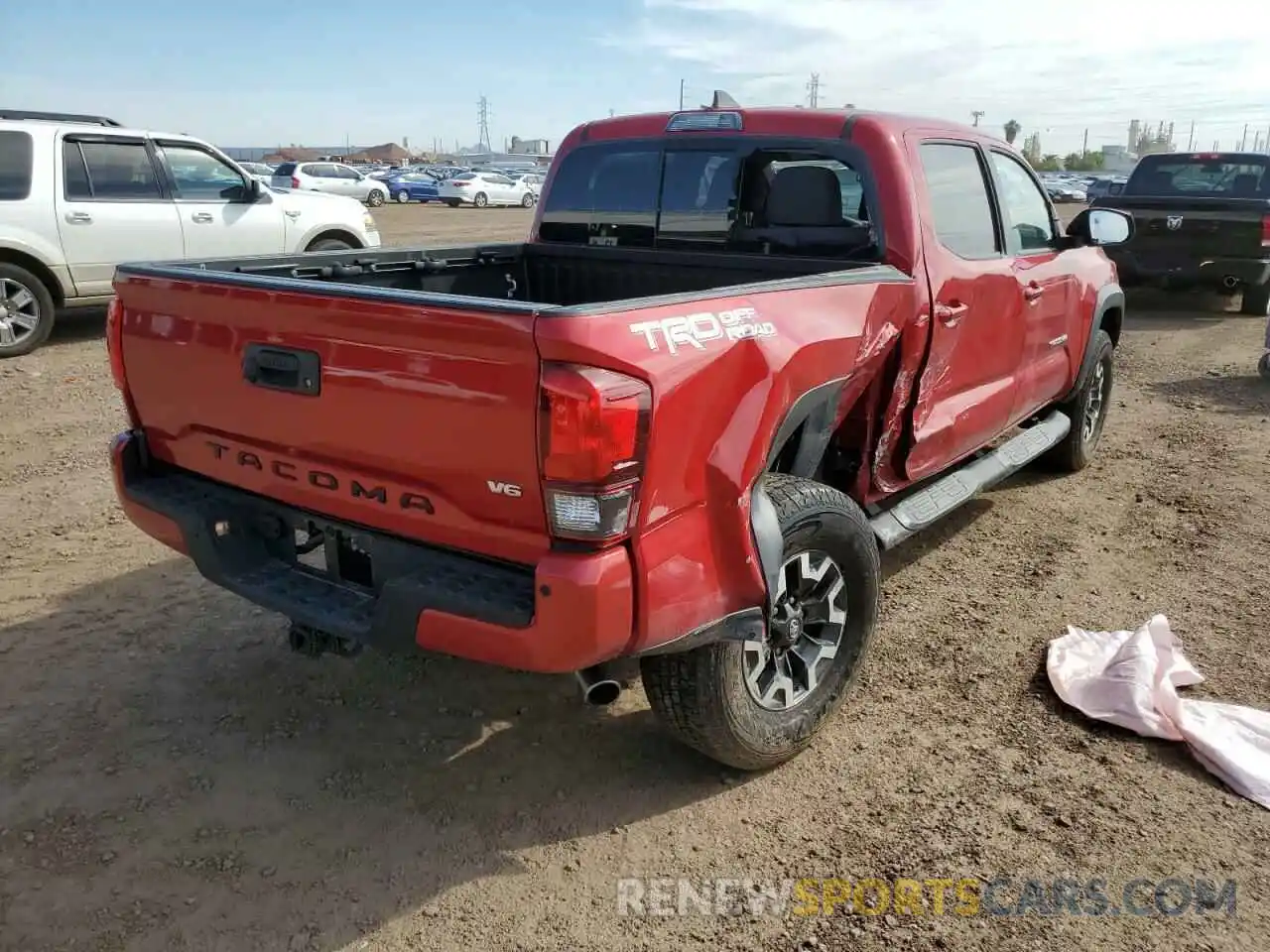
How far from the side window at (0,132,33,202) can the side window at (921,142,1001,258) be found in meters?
8.05

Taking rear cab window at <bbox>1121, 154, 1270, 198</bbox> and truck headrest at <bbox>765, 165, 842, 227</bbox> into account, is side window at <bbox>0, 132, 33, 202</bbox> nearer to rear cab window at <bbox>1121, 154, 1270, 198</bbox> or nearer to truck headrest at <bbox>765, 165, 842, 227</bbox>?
truck headrest at <bbox>765, 165, 842, 227</bbox>

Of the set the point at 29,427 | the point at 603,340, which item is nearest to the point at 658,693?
the point at 603,340

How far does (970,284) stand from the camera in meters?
4.05

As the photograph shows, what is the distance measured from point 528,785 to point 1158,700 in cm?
217

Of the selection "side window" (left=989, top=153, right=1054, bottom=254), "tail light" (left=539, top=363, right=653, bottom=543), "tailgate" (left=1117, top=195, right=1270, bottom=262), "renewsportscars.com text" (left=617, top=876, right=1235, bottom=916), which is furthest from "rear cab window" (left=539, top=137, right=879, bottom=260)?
"tailgate" (left=1117, top=195, right=1270, bottom=262)

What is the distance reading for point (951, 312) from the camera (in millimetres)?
3875

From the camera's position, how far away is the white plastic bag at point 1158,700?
10.4ft

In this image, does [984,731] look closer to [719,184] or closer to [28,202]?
[719,184]

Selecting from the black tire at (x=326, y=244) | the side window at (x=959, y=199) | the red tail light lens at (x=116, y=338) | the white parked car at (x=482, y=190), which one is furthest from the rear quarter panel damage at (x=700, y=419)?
the white parked car at (x=482, y=190)

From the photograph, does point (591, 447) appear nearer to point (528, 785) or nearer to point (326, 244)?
point (528, 785)

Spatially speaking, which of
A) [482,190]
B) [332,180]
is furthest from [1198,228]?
[482,190]

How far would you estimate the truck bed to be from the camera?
3842 mm

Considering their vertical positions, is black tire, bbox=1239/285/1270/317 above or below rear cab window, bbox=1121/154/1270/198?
below

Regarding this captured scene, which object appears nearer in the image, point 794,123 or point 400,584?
point 400,584
